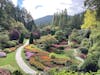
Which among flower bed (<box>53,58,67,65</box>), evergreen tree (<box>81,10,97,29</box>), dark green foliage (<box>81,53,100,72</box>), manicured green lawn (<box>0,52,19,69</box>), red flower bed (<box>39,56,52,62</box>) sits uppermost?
evergreen tree (<box>81,10,97,29</box>)

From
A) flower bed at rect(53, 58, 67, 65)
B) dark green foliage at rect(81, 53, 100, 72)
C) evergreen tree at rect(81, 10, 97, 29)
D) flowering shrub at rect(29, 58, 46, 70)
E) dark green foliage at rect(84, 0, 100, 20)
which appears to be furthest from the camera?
flower bed at rect(53, 58, 67, 65)

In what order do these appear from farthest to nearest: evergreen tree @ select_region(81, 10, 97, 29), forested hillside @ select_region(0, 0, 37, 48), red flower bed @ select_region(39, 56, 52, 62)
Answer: forested hillside @ select_region(0, 0, 37, 48)
red flower bed @ select_region(39, 56, 52, 62)
evergreen tree @ select_region(81, 10, 97, 29)

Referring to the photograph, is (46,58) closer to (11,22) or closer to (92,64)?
(92,64)

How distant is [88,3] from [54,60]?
2979 cm

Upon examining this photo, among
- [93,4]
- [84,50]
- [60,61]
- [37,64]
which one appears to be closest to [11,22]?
[84,50]

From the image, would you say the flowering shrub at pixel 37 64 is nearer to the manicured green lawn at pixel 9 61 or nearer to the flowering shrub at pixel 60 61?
the manicured green lawn at pixel 9 61

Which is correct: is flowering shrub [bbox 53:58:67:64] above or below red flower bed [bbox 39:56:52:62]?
below

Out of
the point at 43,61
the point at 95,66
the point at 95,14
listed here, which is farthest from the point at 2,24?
the point at 95,14

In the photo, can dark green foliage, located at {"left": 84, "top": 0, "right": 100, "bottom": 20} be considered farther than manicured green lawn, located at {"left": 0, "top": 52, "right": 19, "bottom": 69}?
No

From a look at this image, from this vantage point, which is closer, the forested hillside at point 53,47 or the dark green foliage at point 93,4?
the dark green foliage at point 93,4

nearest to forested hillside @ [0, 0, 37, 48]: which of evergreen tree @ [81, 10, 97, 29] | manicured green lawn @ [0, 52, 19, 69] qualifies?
manicured green lawn @ [0, 52, 19, 69]

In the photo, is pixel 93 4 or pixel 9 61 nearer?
pixel 93 4

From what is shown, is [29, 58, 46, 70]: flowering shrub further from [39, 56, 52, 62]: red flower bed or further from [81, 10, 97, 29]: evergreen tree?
[81, 10, 97, 29]: evergreen tree

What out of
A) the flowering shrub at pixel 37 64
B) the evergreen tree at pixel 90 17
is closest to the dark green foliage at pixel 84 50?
the flowering shrub at pixel 37 64
